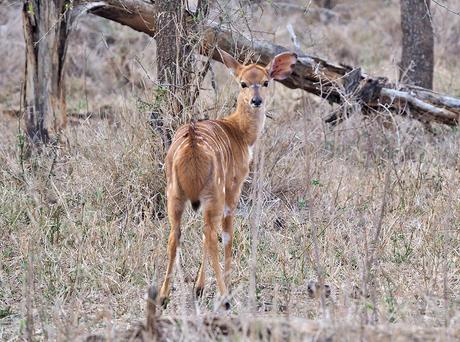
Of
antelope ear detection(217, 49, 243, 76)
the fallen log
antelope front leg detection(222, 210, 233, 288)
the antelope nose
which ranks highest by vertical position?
antelope ear detection(217, 49, 243, 76)

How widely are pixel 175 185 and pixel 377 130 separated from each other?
420 centimetres

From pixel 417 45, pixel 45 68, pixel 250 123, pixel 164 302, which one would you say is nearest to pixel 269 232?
pixel 250 123

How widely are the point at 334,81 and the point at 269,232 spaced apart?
6.87ft

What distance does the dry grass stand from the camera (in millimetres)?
4645

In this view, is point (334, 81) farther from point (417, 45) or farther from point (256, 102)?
point (417, 45)

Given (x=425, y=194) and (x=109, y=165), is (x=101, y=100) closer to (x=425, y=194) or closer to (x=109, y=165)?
(x=109, y=165)

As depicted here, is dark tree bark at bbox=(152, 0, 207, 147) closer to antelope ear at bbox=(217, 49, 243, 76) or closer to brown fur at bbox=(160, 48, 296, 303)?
antelope ear at bbox=(217, 49, 243, 76)

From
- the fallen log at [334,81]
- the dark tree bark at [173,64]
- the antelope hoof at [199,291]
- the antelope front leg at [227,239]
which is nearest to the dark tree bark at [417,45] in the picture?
the fallen log at [334,81]

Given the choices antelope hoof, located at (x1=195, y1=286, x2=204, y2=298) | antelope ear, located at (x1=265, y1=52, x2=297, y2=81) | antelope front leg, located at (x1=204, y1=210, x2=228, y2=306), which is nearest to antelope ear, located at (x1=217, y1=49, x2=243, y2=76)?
antelope ear, located at (x1=265, y1=52, x2=297, y2=81)

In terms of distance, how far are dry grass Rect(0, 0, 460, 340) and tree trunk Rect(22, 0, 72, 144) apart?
0.40 m

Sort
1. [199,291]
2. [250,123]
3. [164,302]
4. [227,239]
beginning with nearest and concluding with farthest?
[164,302]
[199,291]
[227,239]
[250,123]

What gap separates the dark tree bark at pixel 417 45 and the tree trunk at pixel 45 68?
14.3 ft

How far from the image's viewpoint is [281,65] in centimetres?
647

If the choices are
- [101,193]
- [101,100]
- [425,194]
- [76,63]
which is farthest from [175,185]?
[76,63]
